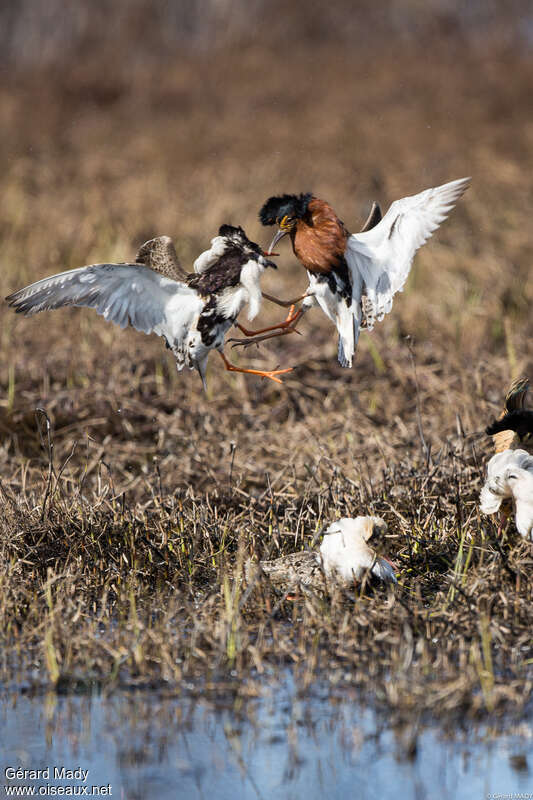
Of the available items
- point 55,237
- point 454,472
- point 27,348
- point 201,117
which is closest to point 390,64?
point 201,117

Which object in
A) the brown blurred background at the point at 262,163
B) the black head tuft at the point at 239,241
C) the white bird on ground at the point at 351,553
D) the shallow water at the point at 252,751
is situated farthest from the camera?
the brown blurred background at the point at 262,163

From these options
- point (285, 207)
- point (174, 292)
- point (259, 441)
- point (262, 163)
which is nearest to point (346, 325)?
point (285, 207)

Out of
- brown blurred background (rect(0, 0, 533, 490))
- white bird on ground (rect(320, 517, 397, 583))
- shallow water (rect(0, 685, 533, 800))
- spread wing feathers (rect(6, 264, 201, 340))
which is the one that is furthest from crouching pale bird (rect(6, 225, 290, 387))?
brown blurred background (rect(0, 0, 533, 490))

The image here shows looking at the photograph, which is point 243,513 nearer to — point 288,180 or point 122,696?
point 122,696

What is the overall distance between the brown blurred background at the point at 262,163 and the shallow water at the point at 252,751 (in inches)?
95.3

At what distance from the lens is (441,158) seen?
11.1m

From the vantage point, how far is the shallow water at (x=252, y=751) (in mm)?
2514

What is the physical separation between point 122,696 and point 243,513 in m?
1.28

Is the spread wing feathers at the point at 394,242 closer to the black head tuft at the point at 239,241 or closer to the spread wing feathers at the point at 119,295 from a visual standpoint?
the black head tuft at the point at 239,241

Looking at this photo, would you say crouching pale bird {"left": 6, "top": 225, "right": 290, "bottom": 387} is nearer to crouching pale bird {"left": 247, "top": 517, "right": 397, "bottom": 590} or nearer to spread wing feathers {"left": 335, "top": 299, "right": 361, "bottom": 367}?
spread wing feathers {"left": 335, "top": 299, "right": 361, "bottom": 367}

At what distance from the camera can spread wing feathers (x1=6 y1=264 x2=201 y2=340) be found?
3.50 metres

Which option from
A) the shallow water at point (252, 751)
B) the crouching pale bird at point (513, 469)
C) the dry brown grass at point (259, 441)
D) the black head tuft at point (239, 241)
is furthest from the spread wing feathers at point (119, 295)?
the shallow water at point (252, 751)

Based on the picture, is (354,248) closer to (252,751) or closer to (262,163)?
(252,751)

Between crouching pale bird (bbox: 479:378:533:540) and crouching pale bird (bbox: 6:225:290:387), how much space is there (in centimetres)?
77
